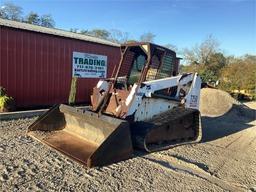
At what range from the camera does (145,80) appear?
6.57 metres

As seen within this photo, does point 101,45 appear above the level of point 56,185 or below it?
above

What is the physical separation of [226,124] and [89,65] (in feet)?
20.5

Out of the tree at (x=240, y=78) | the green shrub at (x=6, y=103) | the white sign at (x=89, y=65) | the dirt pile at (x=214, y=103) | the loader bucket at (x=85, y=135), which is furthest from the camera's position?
the tree at (x=240, y=78)

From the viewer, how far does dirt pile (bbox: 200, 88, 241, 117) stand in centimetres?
1361

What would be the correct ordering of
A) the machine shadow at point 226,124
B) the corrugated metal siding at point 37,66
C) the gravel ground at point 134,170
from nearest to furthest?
the gravel ground at point 134,170 → the machine shadow at point 226,124 → the corrugated metal siding at point 37,66

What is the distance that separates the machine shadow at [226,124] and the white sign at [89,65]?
523cm

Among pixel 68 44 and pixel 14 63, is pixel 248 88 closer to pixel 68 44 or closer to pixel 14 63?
pixel 68 44

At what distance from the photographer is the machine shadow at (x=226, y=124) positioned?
341 inches

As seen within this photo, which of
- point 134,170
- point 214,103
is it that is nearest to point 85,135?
point 134,170

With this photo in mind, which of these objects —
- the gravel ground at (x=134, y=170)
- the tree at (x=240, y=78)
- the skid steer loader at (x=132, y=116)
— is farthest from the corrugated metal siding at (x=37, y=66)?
the tree at (x=240, y=78)

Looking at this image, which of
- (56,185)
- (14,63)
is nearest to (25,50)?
(14,63)

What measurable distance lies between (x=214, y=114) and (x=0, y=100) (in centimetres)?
883

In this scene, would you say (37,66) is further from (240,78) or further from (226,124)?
(240,78)

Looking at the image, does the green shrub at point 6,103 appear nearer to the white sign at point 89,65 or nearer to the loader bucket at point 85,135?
the loader bucket at point 85,135
